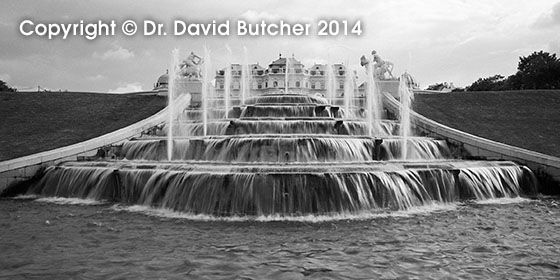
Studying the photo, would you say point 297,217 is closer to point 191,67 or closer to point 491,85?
point 191,67

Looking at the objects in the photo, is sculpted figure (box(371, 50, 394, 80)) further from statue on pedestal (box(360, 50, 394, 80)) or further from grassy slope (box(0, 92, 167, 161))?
grassy slope (box(0, 92, 167, 161))

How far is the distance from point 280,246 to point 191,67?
71.5 feet

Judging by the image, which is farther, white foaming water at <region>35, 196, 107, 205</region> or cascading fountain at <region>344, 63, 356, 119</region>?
cascading fountain at <region>344, 63, 356, 119</region>

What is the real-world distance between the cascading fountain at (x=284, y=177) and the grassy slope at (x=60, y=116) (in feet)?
13.1

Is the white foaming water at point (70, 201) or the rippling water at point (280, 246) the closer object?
the rippling water at point (280, 246)

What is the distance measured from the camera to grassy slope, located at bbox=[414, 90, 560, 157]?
62.9 ft

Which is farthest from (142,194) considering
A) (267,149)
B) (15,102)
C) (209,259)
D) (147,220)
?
(15,102)

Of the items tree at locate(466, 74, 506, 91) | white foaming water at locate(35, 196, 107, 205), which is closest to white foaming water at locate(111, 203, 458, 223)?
white foaming water at locate(35, 196, 107, 205)

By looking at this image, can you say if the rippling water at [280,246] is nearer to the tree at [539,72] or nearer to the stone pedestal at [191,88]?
the stone pedestal at [191,88]

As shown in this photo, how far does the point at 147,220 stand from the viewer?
909cm

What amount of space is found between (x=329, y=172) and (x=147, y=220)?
4259 millimetres

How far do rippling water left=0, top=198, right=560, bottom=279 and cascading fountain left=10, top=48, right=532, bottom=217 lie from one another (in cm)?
55

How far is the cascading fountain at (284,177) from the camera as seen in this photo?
31.6 ft

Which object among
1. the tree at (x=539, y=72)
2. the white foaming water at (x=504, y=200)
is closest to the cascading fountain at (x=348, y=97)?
the white foaming water at (x=504, y=200)
